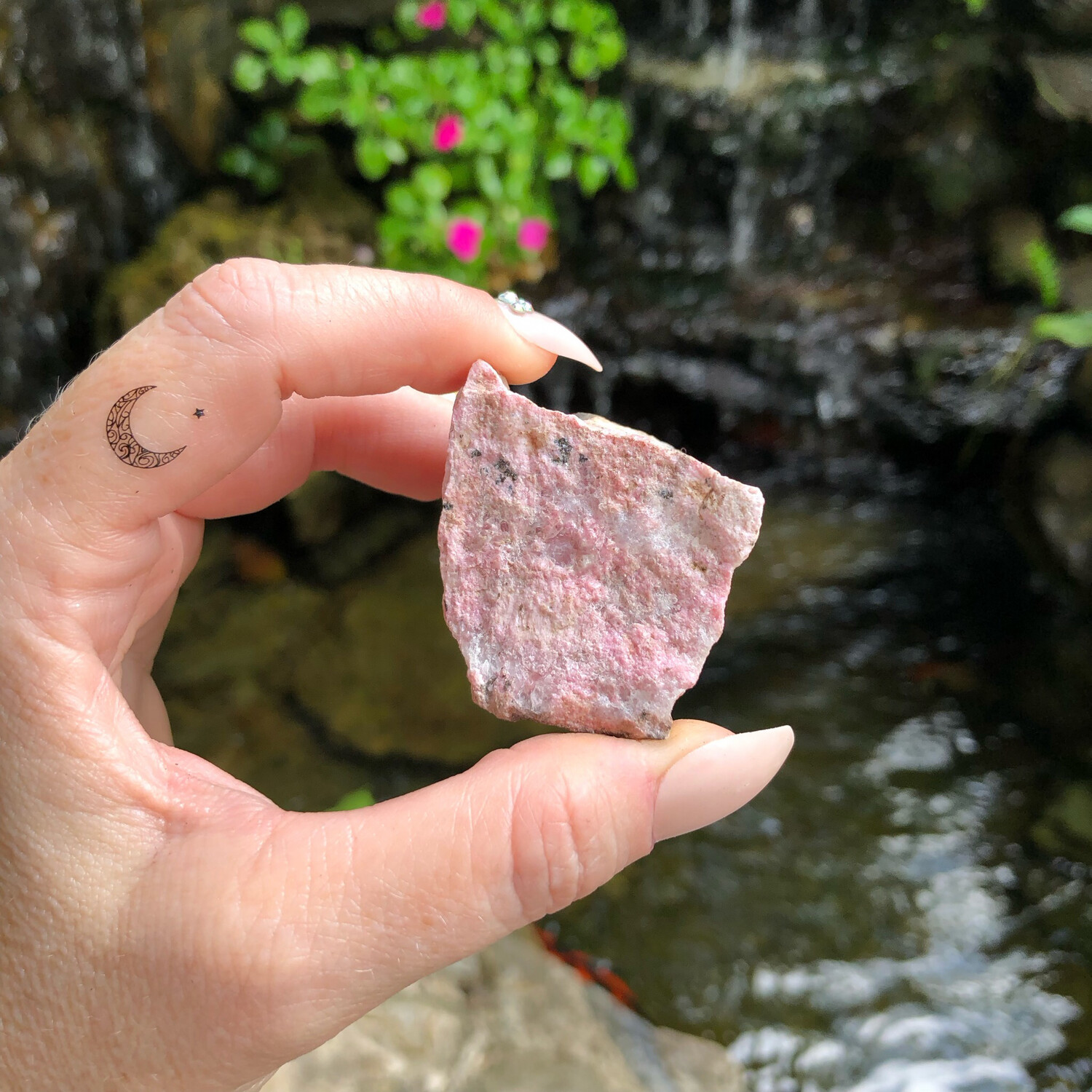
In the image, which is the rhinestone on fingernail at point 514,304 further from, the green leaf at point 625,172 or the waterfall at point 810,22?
the waterfall at point 810,22

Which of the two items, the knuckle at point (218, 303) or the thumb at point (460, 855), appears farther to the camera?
the knuckle at point (218, 303)

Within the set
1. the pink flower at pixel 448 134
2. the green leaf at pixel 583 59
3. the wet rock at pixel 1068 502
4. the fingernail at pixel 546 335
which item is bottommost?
the wet rock at pixel 1068 502

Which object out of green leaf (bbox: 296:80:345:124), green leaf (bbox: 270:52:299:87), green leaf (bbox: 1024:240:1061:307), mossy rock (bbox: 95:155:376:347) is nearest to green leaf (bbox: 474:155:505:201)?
mossy rock (bbox: 95:155:376:347)

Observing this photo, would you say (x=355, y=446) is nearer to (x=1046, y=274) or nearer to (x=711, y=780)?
(x=711, y=780)

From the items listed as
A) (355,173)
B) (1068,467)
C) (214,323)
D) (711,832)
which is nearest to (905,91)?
(1068,467)

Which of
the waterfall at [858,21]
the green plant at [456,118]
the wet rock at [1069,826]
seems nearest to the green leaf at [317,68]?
the green plant at [456,118]

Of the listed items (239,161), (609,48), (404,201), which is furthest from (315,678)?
(609,48)
